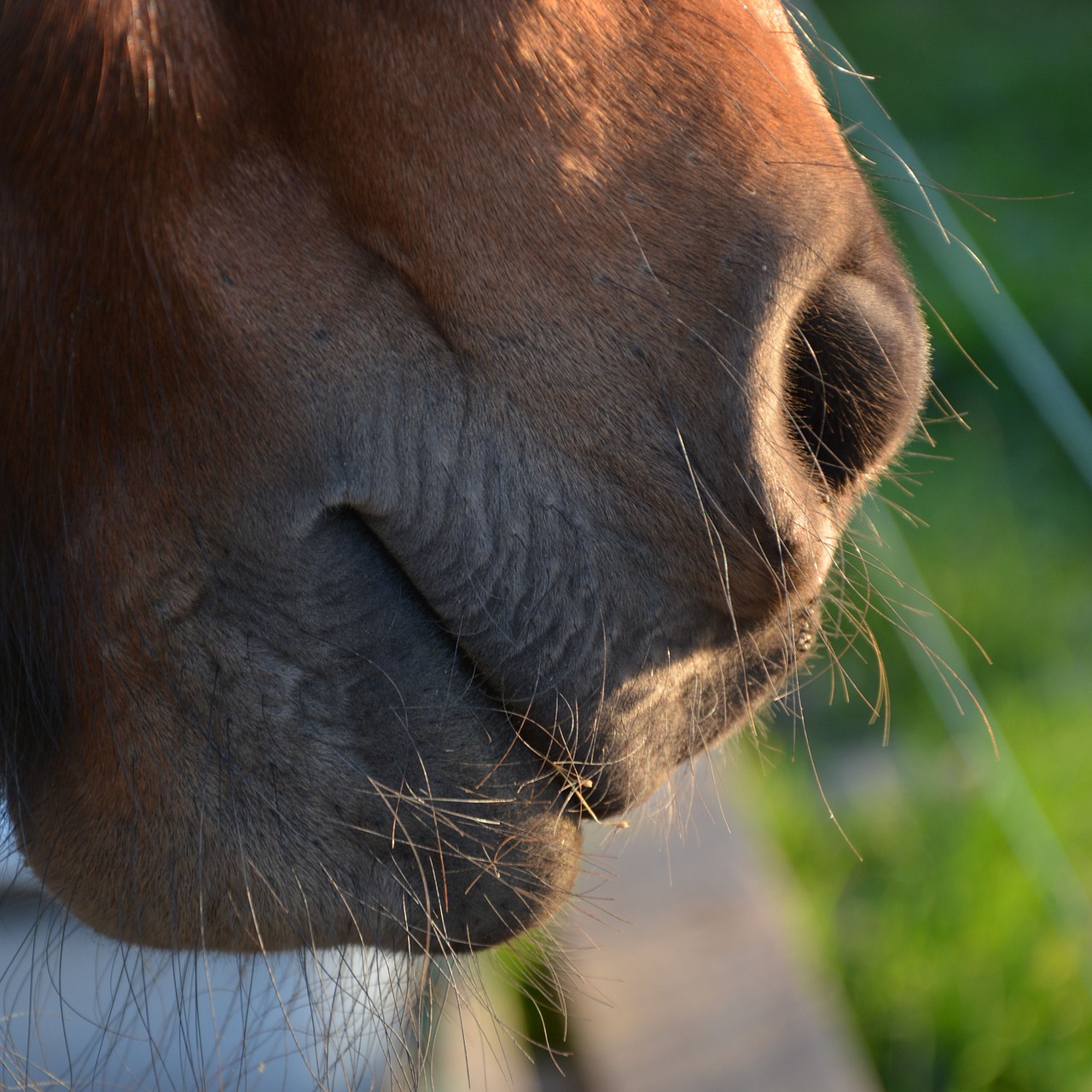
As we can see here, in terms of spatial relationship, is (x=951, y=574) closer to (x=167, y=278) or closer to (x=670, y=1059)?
(x=670, y=1059)

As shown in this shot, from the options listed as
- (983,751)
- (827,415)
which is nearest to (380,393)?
(827,415)

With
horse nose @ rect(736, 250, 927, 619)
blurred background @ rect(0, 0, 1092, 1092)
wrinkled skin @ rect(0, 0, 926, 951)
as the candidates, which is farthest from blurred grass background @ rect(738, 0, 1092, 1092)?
wrinkled skin @ rect(0, 0, 926, 951)

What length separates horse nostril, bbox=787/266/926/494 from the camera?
28.5 inches

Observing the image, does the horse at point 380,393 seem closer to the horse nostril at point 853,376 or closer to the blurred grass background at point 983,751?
the horse nostril at point 853,376

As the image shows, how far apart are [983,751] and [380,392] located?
6.31 feet

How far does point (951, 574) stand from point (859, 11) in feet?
14.6

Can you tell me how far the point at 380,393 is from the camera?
68 centimetres

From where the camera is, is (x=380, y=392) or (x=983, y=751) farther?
(x=983, y=751)

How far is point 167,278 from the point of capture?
66 cm

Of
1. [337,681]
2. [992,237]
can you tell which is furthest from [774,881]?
[992,237]

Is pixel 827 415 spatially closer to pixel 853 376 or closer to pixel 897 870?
pixel 853 376

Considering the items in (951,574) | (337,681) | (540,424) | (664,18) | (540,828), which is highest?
(664,18)

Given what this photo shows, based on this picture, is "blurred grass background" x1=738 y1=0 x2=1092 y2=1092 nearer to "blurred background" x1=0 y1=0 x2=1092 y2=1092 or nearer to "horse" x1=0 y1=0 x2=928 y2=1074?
"blurred background" x1=0 y1=0 x2=1092 y2=1092

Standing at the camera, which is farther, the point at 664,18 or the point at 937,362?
the point at 937,362
